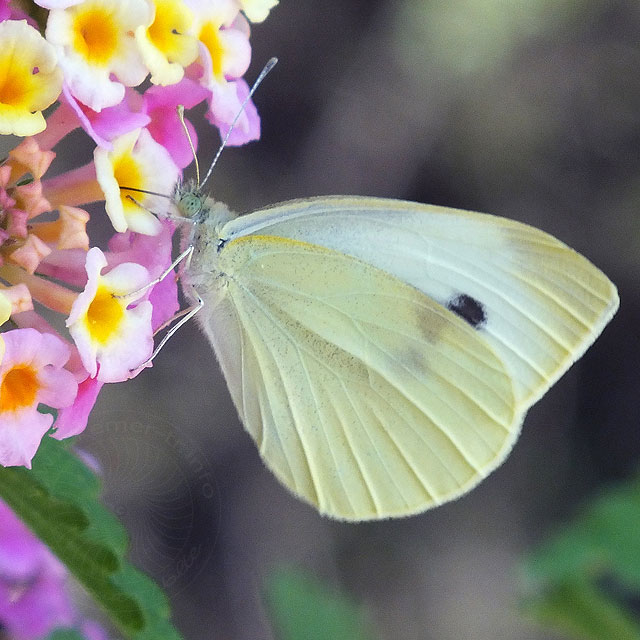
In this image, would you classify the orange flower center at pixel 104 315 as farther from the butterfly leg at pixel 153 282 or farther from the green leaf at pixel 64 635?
the green leaf at pixel 64 635

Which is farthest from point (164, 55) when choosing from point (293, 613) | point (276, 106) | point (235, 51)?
point (276, 106)

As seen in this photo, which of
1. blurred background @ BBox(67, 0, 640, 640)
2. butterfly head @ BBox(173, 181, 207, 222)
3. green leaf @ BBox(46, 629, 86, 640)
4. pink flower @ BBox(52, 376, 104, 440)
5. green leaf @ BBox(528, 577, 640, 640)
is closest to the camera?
pink flower @ BBox(52, 376, 104, 440)

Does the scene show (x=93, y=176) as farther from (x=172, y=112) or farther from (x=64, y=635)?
(x=64, y=635)

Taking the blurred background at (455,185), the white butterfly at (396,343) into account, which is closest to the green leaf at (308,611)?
the white butterfly at (396,343)

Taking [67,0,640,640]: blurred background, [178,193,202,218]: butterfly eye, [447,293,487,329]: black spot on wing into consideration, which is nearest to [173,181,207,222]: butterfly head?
[178,193,202,218]: butterfly eye

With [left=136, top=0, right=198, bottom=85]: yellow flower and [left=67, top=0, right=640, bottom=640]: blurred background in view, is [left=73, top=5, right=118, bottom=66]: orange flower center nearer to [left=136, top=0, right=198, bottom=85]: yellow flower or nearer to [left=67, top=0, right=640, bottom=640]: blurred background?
[left=136, top=0, right=198, bottom=85]: yellow flower

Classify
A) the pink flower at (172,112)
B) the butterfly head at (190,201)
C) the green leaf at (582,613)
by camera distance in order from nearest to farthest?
the pink flower at (172,112), the butterfly head at (190,201), the green leaf at (582,613)
